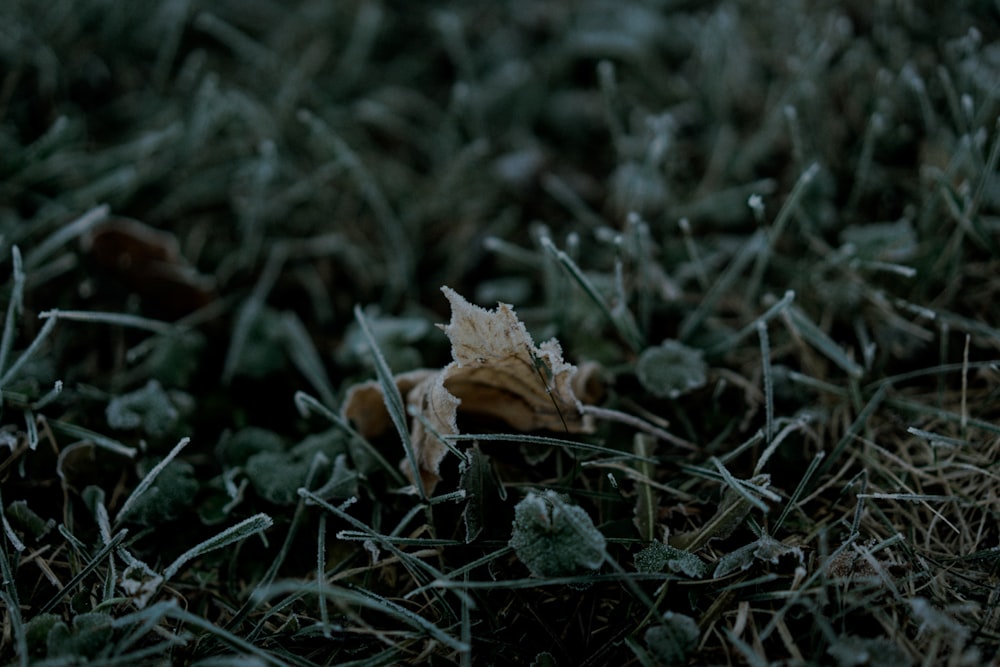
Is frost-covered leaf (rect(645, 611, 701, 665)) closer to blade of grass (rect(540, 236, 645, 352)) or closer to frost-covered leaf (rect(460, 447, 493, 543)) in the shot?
frost-covered leaf (rect(460, 447, 493, 543))

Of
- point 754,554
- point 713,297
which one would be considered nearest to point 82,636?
point 754,554

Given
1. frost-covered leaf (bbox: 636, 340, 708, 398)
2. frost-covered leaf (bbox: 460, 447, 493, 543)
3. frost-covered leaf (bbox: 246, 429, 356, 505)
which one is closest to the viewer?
frost-covered leaf (bbox: 460, 447, 493, 543)

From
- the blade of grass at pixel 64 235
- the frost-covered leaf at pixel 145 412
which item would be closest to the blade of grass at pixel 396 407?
the frost-covered leaf at pixel 145 412

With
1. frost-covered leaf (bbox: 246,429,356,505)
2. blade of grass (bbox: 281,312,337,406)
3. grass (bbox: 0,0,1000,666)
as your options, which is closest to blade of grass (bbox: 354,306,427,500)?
grass (bbox: 0,0,1000,666)

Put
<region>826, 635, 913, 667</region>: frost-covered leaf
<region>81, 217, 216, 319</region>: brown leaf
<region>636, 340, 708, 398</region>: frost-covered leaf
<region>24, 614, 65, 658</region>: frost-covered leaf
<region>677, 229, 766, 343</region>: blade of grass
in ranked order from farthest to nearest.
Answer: <region>81, 217, 216, 319</region>: brown leaf, <region>677, 229, 766, 343</region>: blade of grass, <region>636, 340, 708, 398</region>: frost-covered leaf, <region>24, 614, 65, 658</region>: frost-covered leaf, <region>826, 635, 913, 667</region>: frost-covered leaf

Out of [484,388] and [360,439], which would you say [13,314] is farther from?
[484,388]

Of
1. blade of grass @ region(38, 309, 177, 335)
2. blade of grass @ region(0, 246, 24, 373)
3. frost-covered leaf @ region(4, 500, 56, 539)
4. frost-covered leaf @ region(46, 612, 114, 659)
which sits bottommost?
frost-covered leaf @ region(46, 612, 114, 659)

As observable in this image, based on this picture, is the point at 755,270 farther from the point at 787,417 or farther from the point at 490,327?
the point at 490,327
